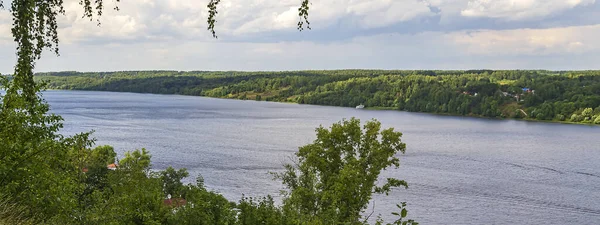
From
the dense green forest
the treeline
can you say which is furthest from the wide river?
the dense green forest

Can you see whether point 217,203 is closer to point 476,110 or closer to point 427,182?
point 427,182

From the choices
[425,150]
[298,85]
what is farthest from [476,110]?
[298,85]

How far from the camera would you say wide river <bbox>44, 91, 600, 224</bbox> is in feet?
122

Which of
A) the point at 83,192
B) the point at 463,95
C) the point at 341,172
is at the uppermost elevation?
the point at 463,95

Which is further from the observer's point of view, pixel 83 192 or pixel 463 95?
pixel 463 95

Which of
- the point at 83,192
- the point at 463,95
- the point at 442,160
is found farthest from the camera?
the point at 463,95

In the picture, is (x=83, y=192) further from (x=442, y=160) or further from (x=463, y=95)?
(x=463, y=95)

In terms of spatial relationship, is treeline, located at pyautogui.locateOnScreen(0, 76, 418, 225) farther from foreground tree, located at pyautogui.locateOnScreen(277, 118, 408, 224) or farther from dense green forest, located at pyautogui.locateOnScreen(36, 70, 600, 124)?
dense green forest, located at pyautogui.locateOnScreen(36, 70, 600, 124)

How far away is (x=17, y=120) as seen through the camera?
421 inches

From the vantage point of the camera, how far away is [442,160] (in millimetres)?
53750

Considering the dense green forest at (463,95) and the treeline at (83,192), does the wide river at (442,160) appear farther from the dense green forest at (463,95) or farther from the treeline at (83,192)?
the dense green forest at (463,95)

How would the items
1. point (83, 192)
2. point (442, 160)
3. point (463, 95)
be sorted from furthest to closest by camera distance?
point (463, 95), point (442, 160), point (83, 192)

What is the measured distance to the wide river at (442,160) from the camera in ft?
122

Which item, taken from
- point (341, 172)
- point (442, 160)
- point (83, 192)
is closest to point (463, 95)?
point (442, 160)
